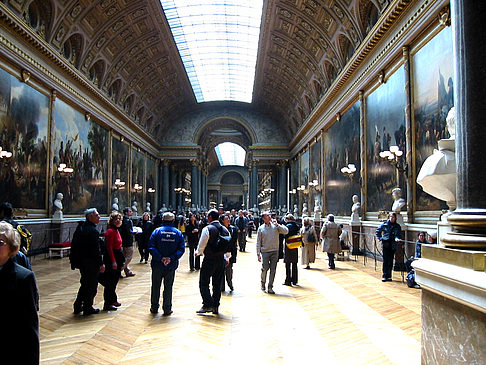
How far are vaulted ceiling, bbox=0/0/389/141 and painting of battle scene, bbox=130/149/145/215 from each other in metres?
2.73

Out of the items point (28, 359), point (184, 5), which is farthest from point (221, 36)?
point (28, 359)

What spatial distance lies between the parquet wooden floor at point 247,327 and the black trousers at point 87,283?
0.27m

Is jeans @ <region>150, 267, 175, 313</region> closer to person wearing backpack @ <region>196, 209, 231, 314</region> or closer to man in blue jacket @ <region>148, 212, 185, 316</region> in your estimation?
man in blue jacket @ <region>148, 212, 185, 316</region>

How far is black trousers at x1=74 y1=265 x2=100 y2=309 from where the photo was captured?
6227mm

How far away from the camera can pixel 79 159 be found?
61.4 ft

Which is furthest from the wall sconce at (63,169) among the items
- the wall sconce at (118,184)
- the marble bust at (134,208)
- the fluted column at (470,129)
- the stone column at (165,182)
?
the stone column at (165,182)

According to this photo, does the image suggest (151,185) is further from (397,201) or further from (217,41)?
(397,201)

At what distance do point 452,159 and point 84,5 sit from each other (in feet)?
56.8

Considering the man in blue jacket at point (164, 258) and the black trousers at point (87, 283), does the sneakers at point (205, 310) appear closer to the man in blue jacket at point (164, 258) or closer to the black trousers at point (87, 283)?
the man in blue jacket at point (164, 258)

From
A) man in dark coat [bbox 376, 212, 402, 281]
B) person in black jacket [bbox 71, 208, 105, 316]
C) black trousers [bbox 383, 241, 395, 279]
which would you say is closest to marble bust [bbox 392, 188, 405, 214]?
man in dark coat [bbox 376, 212, 402, 281]

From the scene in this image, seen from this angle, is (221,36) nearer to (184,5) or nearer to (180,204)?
(184,5)

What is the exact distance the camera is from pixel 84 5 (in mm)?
16547

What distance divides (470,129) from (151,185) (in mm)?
32419

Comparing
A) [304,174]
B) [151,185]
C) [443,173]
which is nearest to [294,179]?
[304,174]
